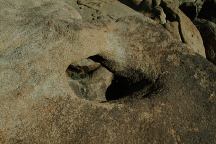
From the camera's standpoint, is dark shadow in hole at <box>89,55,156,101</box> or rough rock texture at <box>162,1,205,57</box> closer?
dark shadow in hole at <box>89,55,156,101</box>

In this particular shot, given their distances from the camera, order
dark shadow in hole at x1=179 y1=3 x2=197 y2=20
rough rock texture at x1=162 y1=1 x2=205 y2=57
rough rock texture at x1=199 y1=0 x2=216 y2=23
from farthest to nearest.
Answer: rough rock texture at x1=199 y1=0 x2=216 y2=23
dark shadow in hole at x1=179 y1=3 x2=197 y2=20
rough rock texture at x1=162 y1=1 x2=205 y2=57

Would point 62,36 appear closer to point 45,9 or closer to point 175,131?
point 45,9

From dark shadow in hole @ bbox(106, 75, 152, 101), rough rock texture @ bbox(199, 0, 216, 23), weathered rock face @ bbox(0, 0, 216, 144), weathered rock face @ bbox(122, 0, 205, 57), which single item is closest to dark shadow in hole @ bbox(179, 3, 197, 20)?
weathered rock face @ bbox(122, 0, 205, 57)

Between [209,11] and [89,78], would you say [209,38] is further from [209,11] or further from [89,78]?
[89,78]

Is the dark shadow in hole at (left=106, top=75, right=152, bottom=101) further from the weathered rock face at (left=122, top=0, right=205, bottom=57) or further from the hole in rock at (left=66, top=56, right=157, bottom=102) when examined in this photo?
the weathered rock face at (left=122, top=0, right=205, bottom=57)

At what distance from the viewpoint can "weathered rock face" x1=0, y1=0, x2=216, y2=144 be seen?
362 centimetres

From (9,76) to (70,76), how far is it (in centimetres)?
71

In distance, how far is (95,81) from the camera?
4363 mm

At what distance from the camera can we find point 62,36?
4.16 m

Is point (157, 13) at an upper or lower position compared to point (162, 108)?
lower

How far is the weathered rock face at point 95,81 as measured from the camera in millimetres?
3619

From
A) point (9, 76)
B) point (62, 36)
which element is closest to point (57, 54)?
point (62, 36)

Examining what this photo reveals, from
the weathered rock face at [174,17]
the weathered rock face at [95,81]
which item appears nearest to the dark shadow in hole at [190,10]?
the weathered rock face at [174,17]

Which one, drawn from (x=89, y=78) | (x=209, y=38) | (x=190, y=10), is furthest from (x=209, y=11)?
(x=89, y=78)
